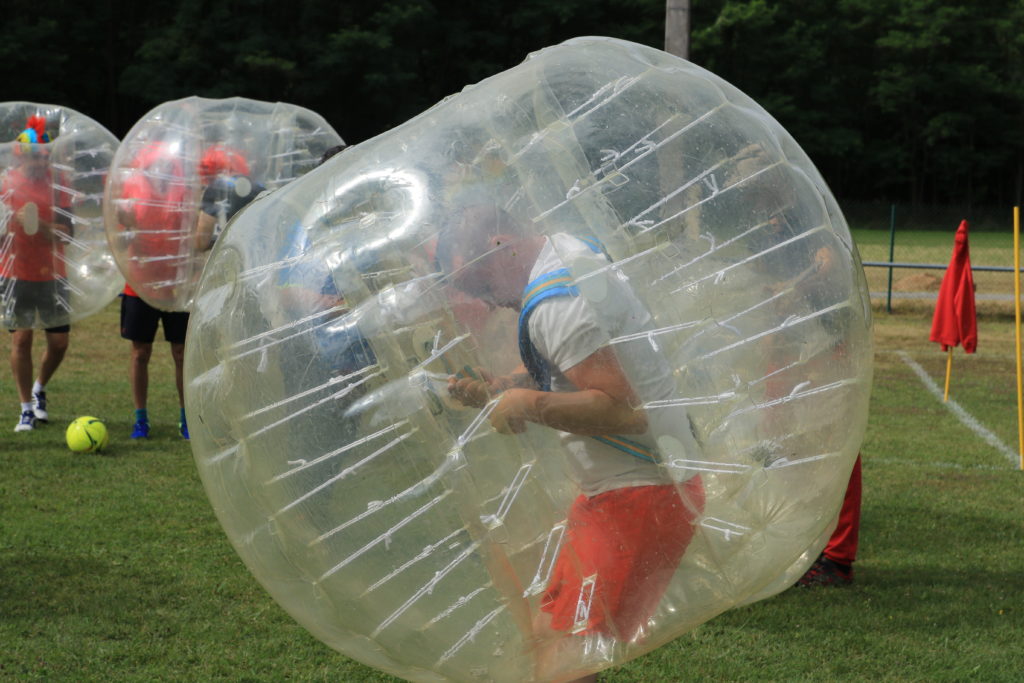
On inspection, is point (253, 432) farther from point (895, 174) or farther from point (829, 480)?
point (895, 174)

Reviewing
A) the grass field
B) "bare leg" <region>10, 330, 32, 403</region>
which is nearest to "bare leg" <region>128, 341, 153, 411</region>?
the grass field

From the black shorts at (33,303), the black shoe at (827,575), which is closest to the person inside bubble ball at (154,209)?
the black shorts at (33,303)

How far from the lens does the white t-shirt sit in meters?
2.52

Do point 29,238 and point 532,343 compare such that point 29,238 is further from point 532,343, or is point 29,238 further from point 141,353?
point 532,343

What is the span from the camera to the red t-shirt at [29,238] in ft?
23.9

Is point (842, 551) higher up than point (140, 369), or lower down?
higher up

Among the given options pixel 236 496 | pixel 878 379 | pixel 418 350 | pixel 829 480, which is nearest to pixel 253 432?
pixel 236 496

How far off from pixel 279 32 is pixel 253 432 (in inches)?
1469

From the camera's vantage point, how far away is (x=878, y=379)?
38.8ft

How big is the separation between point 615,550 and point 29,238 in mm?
5920

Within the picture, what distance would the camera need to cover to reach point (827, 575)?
5.37m

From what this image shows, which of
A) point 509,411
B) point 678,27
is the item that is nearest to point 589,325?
point 509,411

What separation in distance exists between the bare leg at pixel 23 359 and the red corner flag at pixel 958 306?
7.25 meters

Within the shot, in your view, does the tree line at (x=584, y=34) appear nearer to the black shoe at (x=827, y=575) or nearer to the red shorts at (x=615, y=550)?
the black shoe at (x=827, y=575)
